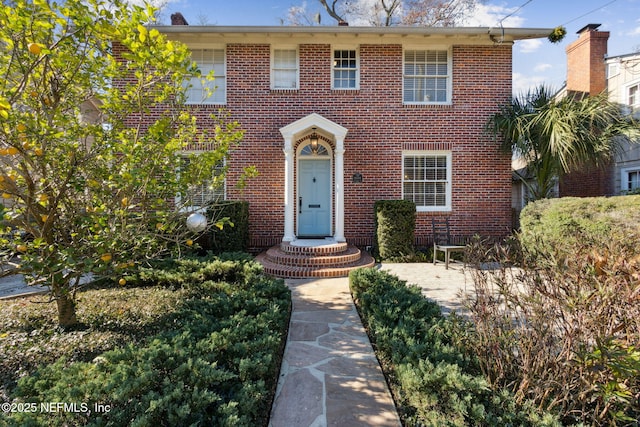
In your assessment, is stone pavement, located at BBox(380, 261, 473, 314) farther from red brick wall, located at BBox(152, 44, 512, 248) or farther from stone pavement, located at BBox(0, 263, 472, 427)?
red brick wall, located at BBox(152, 44, 512, 248)

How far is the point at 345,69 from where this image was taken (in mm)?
8766

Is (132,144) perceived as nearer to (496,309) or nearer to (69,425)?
(69,425)

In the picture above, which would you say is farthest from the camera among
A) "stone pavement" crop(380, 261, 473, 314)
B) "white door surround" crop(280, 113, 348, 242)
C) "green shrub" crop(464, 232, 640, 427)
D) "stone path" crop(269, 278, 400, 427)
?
"white door surround" crop(280, 113, 348, 242)

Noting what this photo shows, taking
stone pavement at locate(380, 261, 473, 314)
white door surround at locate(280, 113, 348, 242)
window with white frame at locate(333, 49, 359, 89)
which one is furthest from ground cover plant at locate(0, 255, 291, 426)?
window with white frame at locate(333, 49, 359, 89)

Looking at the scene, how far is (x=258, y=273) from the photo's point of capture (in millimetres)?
5137

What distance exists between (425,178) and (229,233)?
571cm

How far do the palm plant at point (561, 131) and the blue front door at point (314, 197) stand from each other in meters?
4.89

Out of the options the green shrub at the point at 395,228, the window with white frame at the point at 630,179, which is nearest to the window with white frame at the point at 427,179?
the green shrub at the point at 395,228

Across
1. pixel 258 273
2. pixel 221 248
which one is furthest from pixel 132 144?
pixel 221 248

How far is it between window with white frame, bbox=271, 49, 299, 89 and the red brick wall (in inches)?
8.8

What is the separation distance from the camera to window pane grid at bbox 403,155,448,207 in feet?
29.1

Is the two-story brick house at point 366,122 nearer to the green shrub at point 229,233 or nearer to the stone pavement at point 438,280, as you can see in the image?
the green shrub at point 229,233

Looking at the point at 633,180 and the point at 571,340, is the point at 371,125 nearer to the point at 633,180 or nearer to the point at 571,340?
the point at 571,340

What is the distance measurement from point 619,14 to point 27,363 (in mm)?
16521
